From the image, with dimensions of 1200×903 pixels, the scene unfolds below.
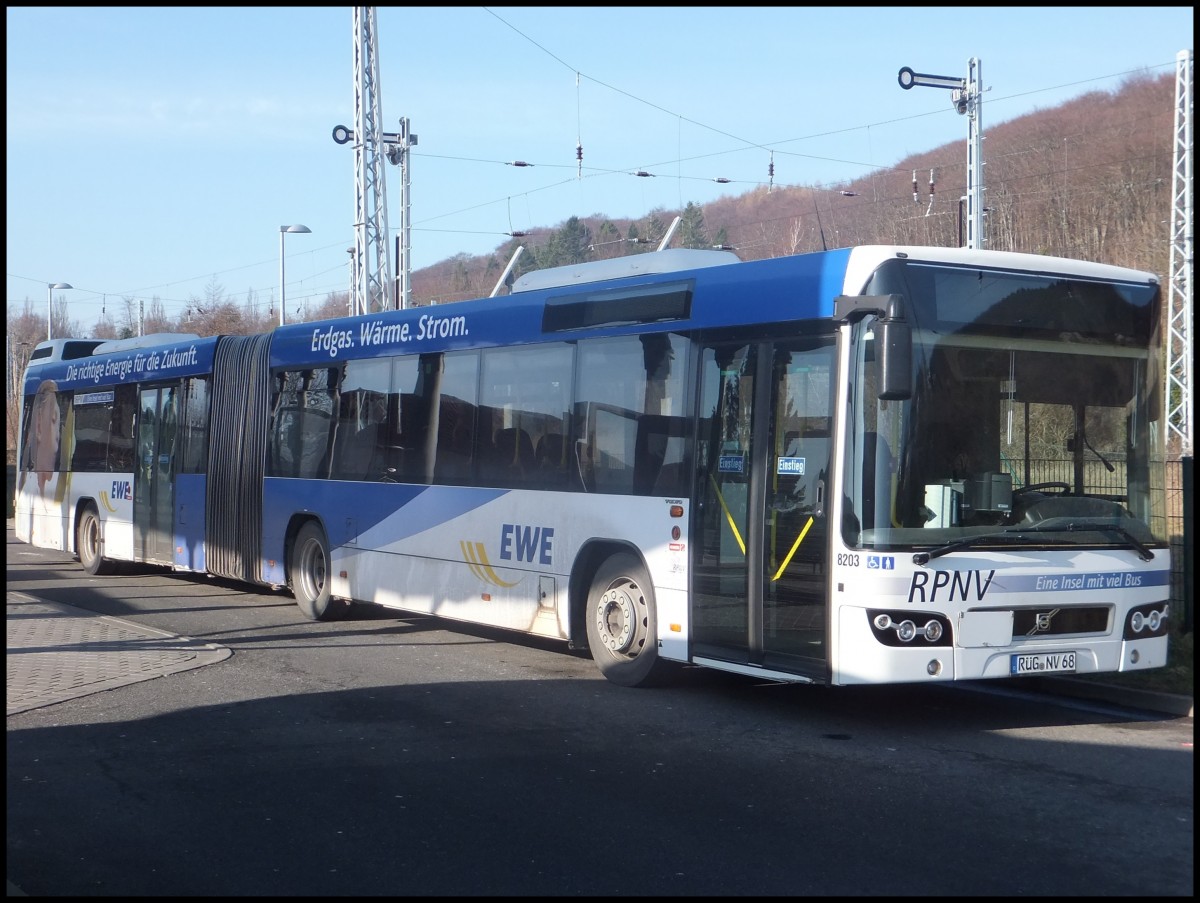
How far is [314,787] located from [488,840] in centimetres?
148

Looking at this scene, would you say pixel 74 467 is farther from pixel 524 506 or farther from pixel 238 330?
pixel 238 330

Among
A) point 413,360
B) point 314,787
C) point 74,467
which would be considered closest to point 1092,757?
point 314,787

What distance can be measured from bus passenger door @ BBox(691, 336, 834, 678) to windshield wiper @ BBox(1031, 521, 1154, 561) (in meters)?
1.49

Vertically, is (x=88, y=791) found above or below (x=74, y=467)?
below

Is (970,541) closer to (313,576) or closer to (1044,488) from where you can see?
(1044,488)

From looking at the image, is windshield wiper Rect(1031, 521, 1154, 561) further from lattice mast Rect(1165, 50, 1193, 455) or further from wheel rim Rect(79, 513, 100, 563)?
wheel rim Rect(79, 513, 100, 563)

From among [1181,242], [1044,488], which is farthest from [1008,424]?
[1181,242]

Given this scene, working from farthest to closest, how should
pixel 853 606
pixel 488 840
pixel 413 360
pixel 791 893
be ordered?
1. pixel 413 360
2. pixel 853 606
3. pixel 488 840
4. pixel 791 893

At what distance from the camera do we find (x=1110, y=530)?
8.91m

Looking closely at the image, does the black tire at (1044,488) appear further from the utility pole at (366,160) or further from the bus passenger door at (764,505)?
the utility pole at (366,160)

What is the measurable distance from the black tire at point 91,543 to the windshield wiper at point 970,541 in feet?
49.6

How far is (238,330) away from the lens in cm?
5750

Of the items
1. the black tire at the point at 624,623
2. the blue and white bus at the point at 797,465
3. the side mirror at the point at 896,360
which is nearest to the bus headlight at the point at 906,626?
the blue and white bus at the point at 797,465

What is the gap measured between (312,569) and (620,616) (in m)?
5.76
